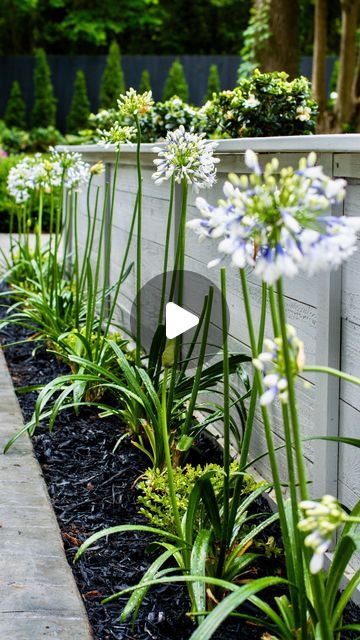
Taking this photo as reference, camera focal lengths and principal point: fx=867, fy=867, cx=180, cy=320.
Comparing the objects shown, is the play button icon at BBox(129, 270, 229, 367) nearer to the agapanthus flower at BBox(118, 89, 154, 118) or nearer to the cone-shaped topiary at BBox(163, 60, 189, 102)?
the agapanthus flower at BBox(118, 89, 154, 118)

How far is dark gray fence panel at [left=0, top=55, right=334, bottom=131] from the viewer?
21062 mm

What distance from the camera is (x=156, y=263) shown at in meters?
4.24

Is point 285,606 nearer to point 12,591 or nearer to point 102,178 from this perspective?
point 12,591

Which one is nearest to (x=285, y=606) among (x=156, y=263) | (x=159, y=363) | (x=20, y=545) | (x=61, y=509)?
(x=20, y=545)

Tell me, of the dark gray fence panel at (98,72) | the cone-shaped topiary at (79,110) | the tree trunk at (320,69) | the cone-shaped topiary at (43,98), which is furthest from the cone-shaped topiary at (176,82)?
the tree trunk at (320,69)

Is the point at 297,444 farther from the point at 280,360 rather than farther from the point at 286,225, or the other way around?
the point at 286,225

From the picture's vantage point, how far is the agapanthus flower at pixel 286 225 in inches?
49.4

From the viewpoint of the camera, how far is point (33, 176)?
498 centimetres

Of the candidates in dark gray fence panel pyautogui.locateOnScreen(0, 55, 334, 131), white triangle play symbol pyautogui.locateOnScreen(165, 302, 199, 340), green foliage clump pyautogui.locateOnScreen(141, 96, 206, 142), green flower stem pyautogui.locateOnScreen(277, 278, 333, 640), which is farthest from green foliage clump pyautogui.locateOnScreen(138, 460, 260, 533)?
dark gray fence panel pyautogui.locateOnScreen(0, 55, 334, 131)

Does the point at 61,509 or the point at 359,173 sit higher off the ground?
the point at 359,173

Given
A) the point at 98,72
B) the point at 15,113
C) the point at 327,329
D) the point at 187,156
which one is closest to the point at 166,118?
the point at 187,156

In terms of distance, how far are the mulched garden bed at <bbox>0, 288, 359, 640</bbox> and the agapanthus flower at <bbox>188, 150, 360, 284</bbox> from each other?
1.01 m

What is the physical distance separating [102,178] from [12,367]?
161cm

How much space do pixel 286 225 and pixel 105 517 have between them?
157 cm
